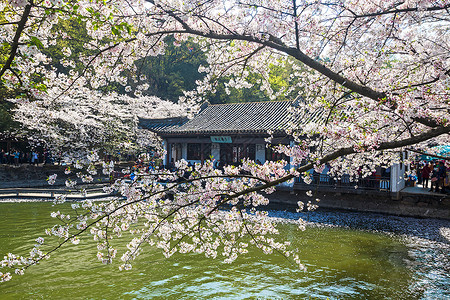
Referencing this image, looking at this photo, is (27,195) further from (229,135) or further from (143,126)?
(229,135)

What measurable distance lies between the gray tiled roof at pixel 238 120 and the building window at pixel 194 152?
1878 millimetres

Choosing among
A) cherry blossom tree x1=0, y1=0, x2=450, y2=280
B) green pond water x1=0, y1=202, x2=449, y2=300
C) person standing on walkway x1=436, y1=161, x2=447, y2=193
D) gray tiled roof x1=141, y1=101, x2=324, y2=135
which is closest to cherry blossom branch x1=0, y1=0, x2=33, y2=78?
cherry blossom tree x1=0, y1=0, x2=450, y2=280

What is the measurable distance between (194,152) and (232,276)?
1734 centimetres

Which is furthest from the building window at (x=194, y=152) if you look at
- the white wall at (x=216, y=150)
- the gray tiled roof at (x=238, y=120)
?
the gray tiled roof at (x=238, y=120)

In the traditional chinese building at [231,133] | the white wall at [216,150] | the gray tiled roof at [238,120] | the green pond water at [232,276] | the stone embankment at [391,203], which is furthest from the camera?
the white wall at [216,150]

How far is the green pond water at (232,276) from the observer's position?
7883 mm

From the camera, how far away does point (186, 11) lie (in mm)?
4395

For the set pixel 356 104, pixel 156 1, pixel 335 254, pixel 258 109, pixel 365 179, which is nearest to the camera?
pixel 156 1

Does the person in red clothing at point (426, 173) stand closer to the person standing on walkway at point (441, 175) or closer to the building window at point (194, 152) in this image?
the person standing on walkway at point (441, 175)

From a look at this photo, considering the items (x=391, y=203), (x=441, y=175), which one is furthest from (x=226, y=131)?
(x=441, y=175)

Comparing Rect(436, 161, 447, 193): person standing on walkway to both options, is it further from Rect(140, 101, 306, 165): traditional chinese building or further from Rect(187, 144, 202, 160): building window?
Rect(187, 144, 202, 160): building window

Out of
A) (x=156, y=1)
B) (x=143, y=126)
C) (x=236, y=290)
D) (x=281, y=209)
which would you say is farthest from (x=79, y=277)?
(x=143, y=126)

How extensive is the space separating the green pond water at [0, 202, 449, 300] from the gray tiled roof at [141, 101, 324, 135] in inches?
403

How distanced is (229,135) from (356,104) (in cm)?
1619
